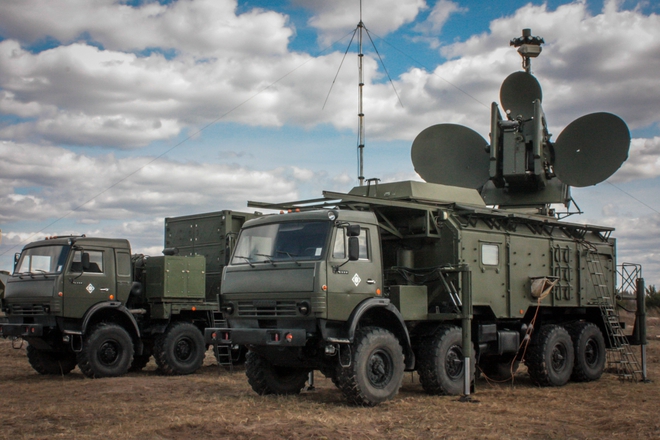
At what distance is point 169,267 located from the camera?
1582cm

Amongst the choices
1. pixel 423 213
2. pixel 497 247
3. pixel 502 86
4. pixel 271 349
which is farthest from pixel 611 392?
pixel 502 86

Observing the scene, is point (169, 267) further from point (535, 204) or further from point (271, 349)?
point (535, 204)

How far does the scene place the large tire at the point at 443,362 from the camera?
11.6 meters

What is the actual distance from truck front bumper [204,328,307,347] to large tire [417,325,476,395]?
2585mm

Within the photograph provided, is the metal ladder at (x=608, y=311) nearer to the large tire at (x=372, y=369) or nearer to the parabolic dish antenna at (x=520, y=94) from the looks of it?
the parabolic dish antenna at (x=520, y=94)

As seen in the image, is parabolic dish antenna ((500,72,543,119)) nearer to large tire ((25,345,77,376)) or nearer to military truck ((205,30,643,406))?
military truck ((205,30,643,406))

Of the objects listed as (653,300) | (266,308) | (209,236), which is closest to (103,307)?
(209,236)

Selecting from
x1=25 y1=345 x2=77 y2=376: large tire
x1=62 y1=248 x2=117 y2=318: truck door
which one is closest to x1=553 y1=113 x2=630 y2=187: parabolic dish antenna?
x1=62 y1=248 x2=117 y2=318: truck door

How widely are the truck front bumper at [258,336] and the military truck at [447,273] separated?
0.02 metres

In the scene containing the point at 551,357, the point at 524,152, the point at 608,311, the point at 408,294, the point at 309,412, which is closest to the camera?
the point at 309,412

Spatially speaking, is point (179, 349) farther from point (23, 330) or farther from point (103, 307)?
point (23, 330)

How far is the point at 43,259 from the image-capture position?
14.7m

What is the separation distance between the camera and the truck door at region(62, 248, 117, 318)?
47.2ft

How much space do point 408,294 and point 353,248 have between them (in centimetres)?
177
